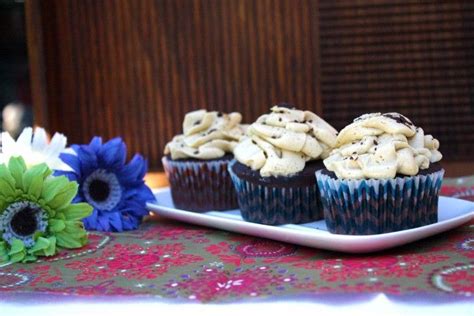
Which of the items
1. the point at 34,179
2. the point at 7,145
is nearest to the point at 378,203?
the point at 34,179

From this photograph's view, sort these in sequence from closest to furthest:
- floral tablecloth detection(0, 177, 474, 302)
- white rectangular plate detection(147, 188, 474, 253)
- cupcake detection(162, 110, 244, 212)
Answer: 1. floral tablecloth detection(0, 177, 474, 302)
2. white rectangular plate detection(147, 188, 474, 253)
3. cupcake detection(162, 110, 244, 212)

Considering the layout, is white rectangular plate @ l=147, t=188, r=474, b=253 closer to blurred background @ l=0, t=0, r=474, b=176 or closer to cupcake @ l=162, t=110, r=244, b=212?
cupcake @ l=162, t=110, r=244, b=212

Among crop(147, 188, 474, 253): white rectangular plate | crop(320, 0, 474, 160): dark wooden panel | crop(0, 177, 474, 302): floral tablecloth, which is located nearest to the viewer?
crop(0, 177, 474, 302): floral tablecloth

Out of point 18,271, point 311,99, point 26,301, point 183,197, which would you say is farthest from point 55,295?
point 311,99

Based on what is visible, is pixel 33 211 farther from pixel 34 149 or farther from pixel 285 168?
pixel 285 168

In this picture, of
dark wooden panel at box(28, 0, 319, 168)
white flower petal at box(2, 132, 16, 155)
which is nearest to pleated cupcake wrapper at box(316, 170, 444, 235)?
white flower petal at box(2, 132, 16, 155)
